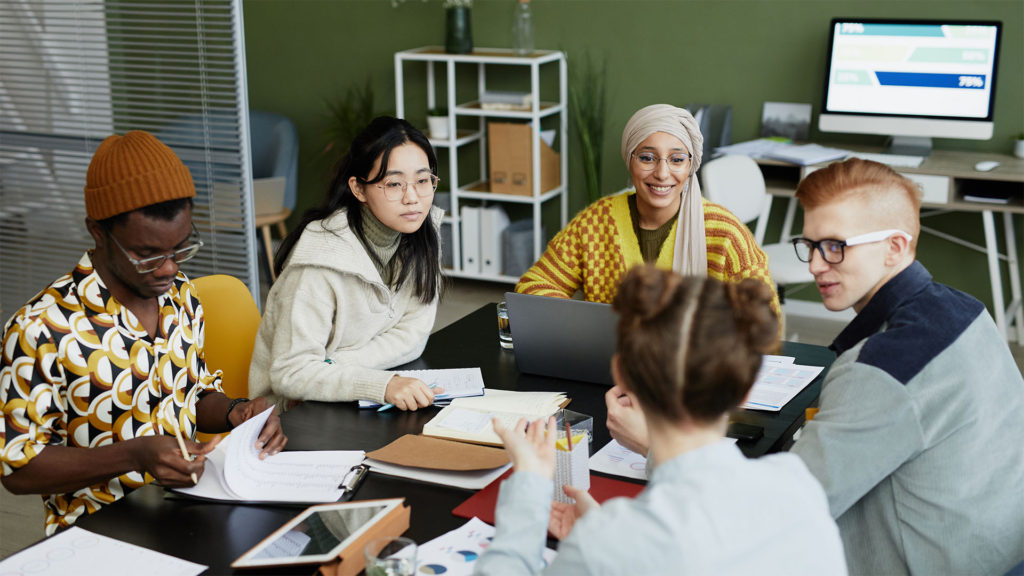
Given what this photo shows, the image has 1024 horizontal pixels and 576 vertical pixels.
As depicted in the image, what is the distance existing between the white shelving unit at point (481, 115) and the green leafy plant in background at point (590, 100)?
0.07 m

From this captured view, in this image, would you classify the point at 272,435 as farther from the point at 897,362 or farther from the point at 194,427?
the point at 897,362

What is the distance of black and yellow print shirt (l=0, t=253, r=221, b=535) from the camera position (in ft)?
5.17

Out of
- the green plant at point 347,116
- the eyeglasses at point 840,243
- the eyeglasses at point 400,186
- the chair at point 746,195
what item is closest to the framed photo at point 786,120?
the chair at point 746,195

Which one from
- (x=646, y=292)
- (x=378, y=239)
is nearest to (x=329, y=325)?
(x=378, y=239)

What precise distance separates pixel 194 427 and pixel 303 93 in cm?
422

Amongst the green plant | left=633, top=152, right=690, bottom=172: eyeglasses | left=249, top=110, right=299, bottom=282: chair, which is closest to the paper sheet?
left=633, top=152, right=690, bottom=172: eyeglasses

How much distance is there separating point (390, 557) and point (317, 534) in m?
0.16

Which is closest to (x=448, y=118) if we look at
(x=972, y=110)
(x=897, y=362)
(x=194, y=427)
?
(x=972, y=110)

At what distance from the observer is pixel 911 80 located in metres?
4.18

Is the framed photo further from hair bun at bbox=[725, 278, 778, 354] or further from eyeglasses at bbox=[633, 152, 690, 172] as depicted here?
hair bun at bbox=[725, 278, 778, 354]

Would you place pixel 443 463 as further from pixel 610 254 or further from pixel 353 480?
pixel 610 254

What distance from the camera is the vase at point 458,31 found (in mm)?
4996

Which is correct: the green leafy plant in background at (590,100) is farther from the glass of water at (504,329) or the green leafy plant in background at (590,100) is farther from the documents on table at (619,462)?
the documents on table at (619,462)

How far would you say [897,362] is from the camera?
4.54ft
